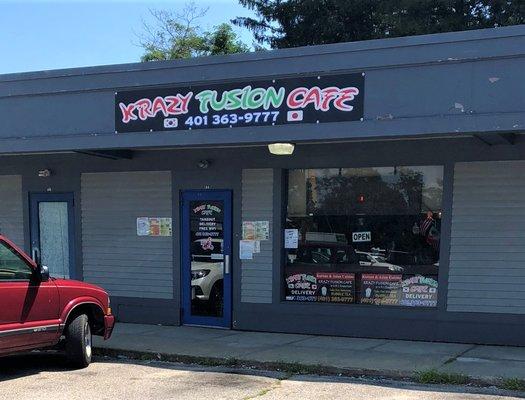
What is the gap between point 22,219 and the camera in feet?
35.1

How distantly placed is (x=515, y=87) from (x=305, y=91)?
2.64 metres

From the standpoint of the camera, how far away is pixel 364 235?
857 centimetres

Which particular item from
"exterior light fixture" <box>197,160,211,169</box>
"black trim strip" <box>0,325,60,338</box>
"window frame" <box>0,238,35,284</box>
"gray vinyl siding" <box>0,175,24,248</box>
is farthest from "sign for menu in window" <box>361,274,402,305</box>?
"gray vinyl siding" <box>0,175,24,248</box>

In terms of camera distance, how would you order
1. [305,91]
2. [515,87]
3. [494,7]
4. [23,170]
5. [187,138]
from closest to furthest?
[515,87]
[305,91]
[187,138]
[23,170]
[494,7]

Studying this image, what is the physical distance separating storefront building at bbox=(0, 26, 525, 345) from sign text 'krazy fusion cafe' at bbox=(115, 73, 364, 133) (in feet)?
0.07

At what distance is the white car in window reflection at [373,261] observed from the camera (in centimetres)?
847

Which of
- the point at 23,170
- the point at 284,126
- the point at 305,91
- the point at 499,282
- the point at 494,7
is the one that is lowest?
the point at 499,282

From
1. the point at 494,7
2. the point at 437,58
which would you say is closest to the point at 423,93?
the point at 437,58

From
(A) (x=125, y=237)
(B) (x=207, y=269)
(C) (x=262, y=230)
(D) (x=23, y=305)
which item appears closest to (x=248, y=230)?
(C) (x=262, y=230)

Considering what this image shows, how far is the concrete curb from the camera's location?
6.24 m

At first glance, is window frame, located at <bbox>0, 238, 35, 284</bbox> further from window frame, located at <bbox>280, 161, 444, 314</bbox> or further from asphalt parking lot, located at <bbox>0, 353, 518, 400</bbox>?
window frame, located at <bbox>280, 161, 444, 314</bbox>

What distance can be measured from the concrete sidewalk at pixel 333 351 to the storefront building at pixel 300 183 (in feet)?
1.32

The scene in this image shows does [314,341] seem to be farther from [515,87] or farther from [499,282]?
[515,87]

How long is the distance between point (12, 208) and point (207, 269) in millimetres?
4362
